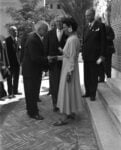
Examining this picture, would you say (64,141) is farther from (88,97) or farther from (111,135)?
(88,97)

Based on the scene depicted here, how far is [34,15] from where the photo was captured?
56.9 ft

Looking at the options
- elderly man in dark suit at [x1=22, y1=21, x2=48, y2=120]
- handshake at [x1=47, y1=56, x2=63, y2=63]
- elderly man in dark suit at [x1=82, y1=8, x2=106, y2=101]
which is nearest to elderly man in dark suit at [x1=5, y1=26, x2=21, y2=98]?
elderly man in dark suit at [x1=22, y1=21, x2=48, y2=120]

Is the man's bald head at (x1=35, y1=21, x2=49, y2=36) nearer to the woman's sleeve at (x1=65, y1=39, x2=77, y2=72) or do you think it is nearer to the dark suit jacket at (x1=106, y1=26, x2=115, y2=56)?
the woman's sleeve at (x1=65, y1=39, x2=77, y2=72)

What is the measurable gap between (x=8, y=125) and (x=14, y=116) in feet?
1.80

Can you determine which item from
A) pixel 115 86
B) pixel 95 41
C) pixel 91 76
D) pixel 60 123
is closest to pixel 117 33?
pixel 115 86

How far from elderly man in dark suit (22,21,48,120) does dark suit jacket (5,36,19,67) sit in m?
1.80

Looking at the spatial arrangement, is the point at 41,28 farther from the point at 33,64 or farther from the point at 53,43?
the point at 33,64

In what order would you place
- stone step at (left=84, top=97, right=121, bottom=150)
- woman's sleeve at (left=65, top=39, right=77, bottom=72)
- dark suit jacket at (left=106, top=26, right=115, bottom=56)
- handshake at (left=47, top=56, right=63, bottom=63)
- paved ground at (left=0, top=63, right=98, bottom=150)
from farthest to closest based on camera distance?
dark suit jacket at (left=106, top=26, right=115, bottom=56)
handshake at (left=47, top=56, right=63, bottom=63)
woman's sleeve at (left=65, top=39, right=77, bottom=72)
paved ground at (left=0, top=63, right=98, bottom=150)
stone step at (left=84, top=97, right=121, bottom=150)

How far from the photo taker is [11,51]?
22.4 feet

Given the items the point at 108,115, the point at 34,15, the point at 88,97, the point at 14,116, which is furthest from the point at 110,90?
the point at 34,15

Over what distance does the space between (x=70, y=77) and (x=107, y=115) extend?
985 mm

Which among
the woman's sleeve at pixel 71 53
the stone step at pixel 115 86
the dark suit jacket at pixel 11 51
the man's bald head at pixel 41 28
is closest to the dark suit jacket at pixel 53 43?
the man's bald head at pixel 41 28

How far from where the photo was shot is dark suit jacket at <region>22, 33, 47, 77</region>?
482cm

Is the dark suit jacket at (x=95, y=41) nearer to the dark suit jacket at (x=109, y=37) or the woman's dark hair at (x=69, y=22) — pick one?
the woman's dark hair at (x=69, y=22)
